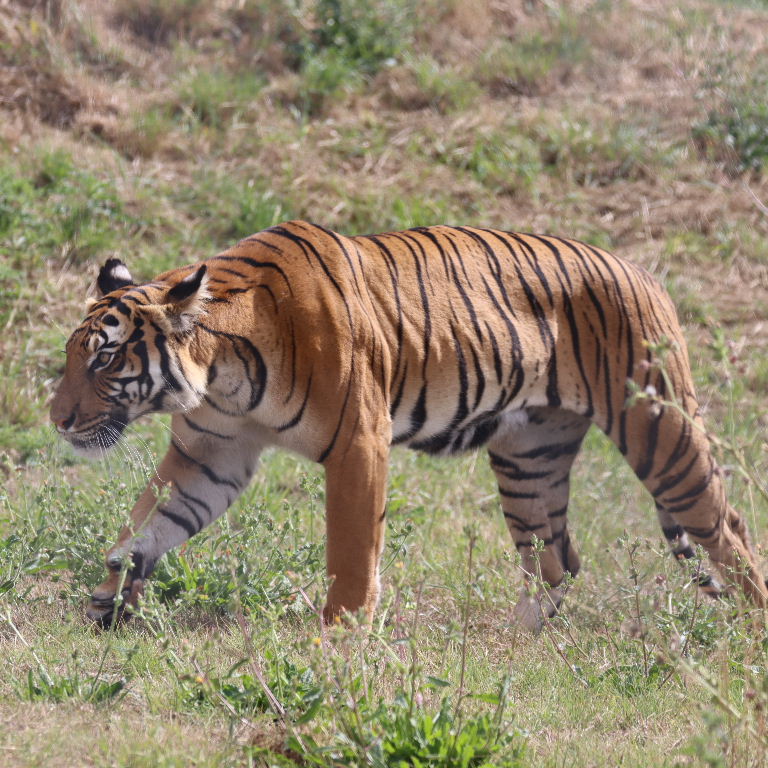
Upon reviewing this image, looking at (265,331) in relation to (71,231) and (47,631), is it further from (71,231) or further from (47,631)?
(71,231)

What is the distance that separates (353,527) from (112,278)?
4.32 feet

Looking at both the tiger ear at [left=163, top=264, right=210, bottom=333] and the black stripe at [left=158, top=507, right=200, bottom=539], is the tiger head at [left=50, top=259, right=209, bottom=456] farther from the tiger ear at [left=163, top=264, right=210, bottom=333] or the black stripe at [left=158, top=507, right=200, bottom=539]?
the black stripe at [left=158, top=507, right=200, bottom=539]

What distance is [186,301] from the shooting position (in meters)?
3.89

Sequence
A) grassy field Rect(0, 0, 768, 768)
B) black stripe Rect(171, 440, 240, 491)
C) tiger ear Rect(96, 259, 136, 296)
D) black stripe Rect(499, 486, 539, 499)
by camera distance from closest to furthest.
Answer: grassy field Rect(0, 0, 768, 768) → tiger ear Rect(96, 259, 136, 296) → black stripe Rect(171, 440, 240, 491) → black stripe Rect(499, 486, 539, 499)

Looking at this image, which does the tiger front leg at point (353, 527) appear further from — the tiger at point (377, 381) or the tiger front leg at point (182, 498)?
the tiger front leg at point (182, 498)

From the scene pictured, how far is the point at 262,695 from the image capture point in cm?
325

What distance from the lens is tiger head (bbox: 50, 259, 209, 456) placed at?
3.89 m

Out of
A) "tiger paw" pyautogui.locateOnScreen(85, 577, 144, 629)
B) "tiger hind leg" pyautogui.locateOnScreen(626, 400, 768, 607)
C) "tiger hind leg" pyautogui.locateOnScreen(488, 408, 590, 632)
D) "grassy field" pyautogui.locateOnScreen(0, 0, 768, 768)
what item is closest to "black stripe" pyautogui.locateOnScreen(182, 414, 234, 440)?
"grassy field" pyautogui.locateOnScreen(0, 0, 768, 768)

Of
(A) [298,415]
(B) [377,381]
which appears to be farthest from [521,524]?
(A) [298,415]

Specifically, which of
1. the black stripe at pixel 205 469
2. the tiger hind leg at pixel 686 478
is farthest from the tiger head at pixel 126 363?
the tiger hind leg at pixel 686 478

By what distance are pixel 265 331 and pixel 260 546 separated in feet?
3.20

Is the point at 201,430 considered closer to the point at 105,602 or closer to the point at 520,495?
the point at 105,602

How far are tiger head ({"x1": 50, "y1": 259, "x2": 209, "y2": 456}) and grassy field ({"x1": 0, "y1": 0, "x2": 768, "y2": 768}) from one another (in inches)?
12.1

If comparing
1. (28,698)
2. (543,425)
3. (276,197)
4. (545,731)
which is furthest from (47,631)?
(276,197)
